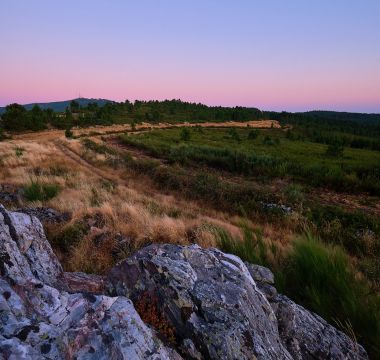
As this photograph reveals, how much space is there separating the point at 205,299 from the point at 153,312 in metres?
0.47

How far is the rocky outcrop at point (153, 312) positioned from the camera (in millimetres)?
2189

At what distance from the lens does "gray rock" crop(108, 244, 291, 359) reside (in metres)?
2.60

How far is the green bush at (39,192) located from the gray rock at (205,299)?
7.75 metres

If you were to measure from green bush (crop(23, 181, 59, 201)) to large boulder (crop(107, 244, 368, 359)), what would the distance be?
7.78 meters

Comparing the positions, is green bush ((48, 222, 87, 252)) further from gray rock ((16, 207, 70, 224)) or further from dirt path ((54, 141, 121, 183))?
dirt path ((54, 141, 121, 183))

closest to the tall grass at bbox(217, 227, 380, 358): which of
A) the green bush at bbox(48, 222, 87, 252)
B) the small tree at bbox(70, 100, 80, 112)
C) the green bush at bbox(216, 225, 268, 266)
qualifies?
the green bush at bbox(216, 225, 268, 266)

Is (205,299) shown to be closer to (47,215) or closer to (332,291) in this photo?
(332,291)

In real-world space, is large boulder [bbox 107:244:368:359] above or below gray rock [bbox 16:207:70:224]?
above

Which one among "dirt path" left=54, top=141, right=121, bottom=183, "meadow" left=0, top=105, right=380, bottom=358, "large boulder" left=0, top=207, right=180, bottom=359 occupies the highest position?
"large boulder" left=0, top=207, right=180, bottom=359

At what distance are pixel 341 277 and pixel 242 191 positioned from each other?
9305mm

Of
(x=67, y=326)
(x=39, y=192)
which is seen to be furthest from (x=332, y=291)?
(x=39, y=192)

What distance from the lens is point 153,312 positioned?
279 cm

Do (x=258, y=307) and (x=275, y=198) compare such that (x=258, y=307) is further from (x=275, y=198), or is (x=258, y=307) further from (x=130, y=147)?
(x=130, y=147)

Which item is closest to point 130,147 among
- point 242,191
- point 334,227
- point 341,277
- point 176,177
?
point 176,177
